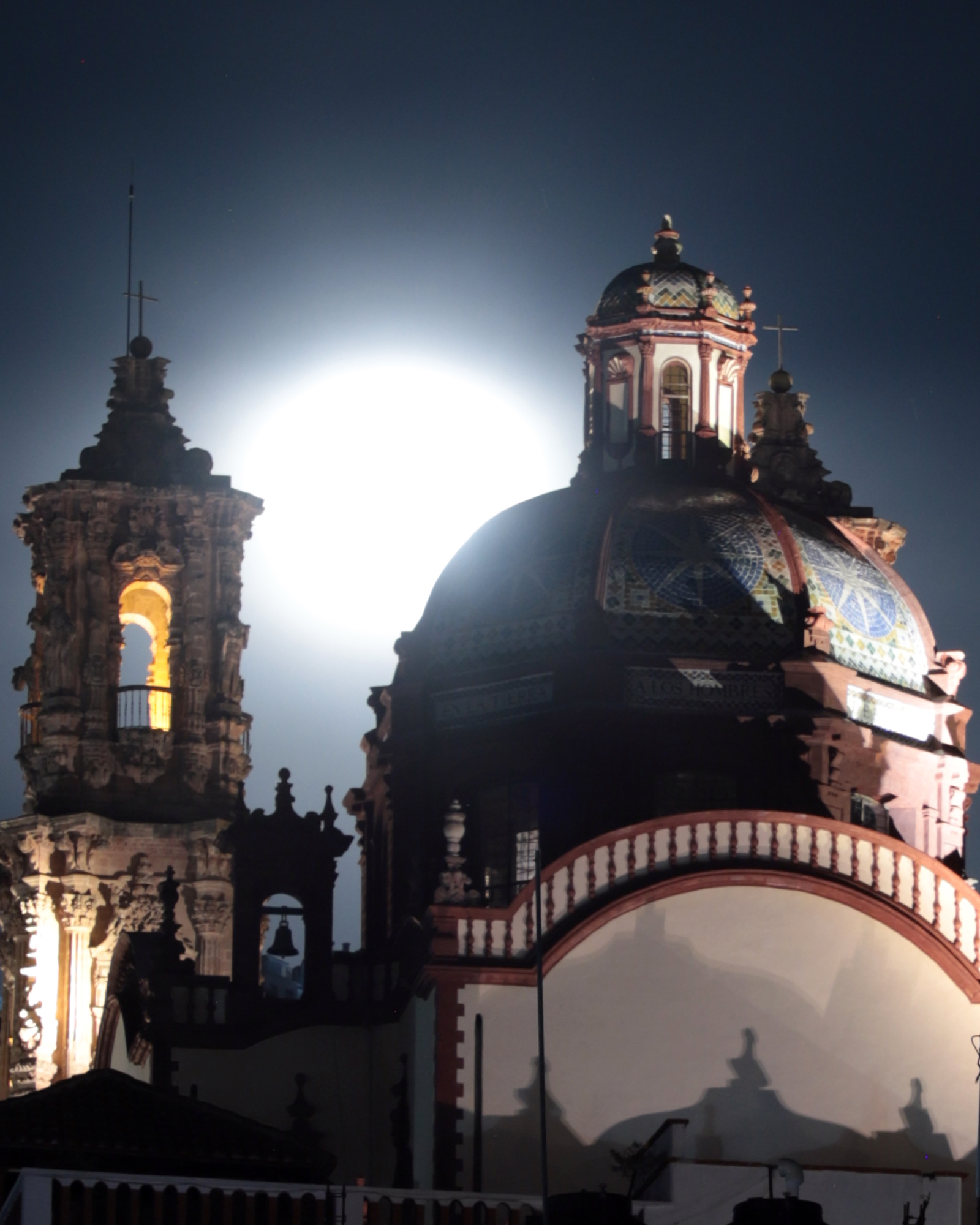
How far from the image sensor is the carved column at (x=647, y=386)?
181 feet

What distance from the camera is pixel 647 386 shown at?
5534 cm

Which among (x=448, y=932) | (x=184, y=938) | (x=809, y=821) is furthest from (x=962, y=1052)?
(x=184, y=938)

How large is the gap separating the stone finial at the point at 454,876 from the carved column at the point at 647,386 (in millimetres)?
10645

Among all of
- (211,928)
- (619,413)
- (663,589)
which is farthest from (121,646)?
(663,589)

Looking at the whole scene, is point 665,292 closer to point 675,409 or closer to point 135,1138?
point 675,409

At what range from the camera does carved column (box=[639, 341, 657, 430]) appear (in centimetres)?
5519

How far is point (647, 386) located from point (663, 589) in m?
5.02

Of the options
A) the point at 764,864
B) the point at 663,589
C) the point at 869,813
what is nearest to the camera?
the point at 764,864

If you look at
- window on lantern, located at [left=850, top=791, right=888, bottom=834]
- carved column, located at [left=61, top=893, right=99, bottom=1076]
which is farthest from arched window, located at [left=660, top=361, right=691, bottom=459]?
carved column, located at [left=61, top=893, right=99, bottom=1076]

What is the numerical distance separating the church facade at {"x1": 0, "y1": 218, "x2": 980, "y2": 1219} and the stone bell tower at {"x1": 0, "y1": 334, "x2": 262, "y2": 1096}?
→ 0.21 feet

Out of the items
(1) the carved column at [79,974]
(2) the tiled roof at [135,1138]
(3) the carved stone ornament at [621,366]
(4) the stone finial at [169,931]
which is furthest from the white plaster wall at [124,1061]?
(3) the carved stone ornament at [621,366]

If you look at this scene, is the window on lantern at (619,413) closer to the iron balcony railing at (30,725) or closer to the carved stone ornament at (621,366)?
the carved stone ornament at (621,366)

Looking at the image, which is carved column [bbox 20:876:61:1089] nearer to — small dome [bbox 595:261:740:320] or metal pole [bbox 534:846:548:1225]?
Result: small dome [bbox 595:261:740:320]

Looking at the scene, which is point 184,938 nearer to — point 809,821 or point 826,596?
point 826,596
